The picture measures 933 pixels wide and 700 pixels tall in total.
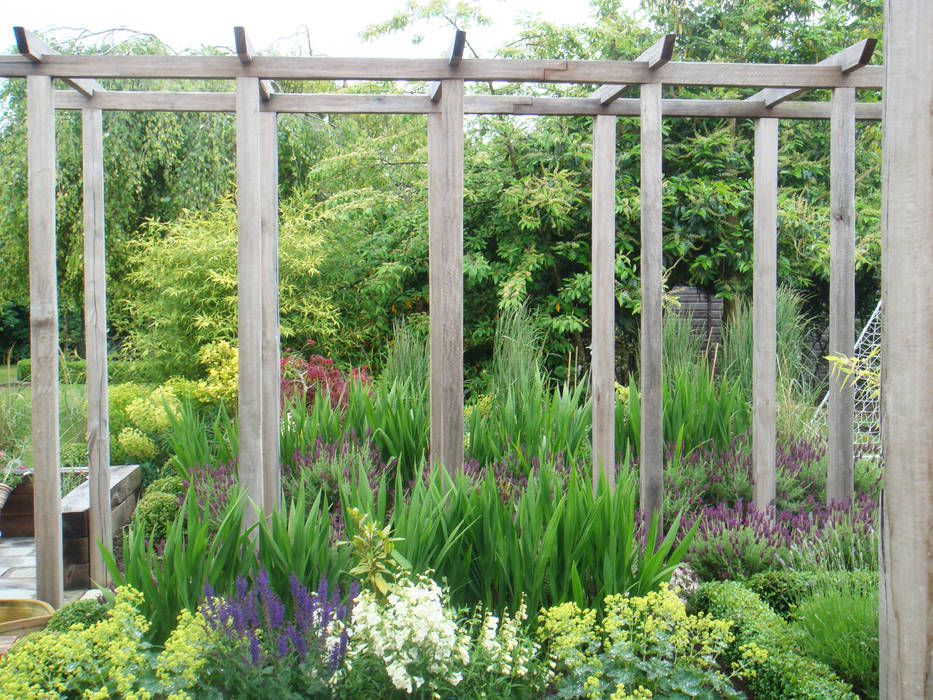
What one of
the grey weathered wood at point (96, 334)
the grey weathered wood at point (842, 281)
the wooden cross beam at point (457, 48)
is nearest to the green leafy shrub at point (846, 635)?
the grey weathered wood at point (842, 281)

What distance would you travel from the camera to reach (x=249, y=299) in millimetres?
3180

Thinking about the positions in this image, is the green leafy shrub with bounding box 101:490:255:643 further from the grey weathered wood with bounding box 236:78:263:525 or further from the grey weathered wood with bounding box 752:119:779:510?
the grey weathered wood with bounding box 752:119:779:510

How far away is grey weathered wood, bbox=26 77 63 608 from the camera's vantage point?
3.11 meters

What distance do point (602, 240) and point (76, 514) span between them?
294 cm

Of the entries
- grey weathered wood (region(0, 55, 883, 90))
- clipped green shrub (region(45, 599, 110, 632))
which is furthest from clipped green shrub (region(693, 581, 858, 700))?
grey weathered wood (region(0, 55, 883, 90))

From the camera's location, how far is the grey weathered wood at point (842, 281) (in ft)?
12.6

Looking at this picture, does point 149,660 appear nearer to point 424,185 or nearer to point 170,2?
point 424,185

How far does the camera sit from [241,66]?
10.5 feet

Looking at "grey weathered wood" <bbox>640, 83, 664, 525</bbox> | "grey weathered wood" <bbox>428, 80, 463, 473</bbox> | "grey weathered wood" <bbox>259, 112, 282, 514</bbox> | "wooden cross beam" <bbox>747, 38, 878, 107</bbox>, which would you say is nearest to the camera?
"grey weathered wood" <bbox>428, 80, 463, 473</bbox>

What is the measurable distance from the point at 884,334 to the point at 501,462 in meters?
2.66

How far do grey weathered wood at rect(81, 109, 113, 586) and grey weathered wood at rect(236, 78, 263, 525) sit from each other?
3.25ft

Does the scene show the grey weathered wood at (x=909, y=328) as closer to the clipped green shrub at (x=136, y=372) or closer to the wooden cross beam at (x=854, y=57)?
the wooden cross beam at (x=854, y=57)


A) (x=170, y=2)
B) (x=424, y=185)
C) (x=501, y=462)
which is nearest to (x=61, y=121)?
(x=170, y=2)

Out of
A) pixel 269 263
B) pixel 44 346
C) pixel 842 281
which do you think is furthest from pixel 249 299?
pixel 842 281
